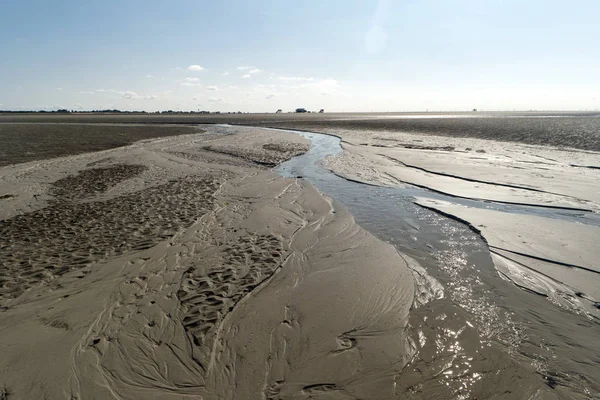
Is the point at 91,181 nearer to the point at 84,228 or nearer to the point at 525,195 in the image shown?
the point at 84,228

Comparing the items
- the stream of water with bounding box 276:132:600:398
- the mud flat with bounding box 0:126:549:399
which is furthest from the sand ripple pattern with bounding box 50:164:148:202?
the stream of water with bounding box 276:132:600:398

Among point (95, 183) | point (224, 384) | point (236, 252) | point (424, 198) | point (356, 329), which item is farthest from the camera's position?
point (95, 183)

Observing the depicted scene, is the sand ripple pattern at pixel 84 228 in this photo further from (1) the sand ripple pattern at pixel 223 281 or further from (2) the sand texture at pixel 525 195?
(2) the sand texture at pixel 525 195

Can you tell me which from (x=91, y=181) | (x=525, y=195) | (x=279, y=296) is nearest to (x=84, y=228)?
(x=279, y=296)

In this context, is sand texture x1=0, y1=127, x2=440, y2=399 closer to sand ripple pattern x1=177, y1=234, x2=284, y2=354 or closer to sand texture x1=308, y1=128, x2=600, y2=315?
sand ripple pattern x1=177, y1=234, x2=284, y2=354

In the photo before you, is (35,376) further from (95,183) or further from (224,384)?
(95,183)

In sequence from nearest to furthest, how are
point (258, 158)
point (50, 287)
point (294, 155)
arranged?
point (50, 287) → point (258, 158) → point (294, 155)

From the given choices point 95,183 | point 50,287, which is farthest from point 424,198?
point 95,183
